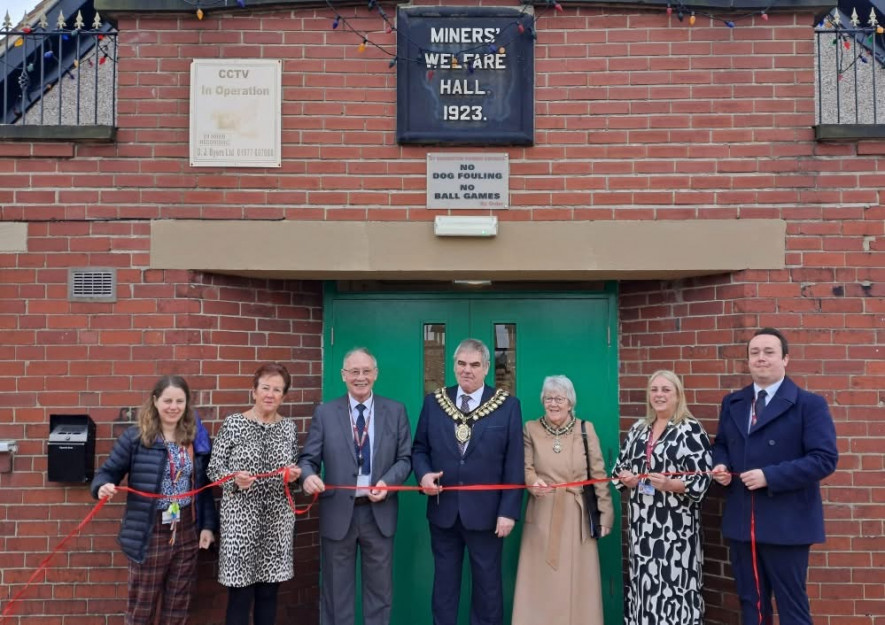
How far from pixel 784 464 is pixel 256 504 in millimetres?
2925

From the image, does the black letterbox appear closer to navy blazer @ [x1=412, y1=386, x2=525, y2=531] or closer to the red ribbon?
the red ribbon

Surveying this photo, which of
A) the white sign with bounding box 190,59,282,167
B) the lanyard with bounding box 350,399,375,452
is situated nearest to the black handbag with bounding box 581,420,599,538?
the lanyard with bounding box 350,399,375,452

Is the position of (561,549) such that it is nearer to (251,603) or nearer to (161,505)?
(251,603)

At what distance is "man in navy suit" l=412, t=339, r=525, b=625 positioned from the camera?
4.95 metres

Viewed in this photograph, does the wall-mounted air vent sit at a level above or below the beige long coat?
above

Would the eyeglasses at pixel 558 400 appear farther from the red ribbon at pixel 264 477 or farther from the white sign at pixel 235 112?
the white sign at pixel 235 112

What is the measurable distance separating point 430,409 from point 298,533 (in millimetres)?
1496

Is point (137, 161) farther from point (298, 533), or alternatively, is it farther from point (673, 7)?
point (673, 7)

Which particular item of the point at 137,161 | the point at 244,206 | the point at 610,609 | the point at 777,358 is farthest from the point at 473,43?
the point at 610,609

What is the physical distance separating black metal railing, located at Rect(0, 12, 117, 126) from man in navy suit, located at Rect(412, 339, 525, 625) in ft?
9.85

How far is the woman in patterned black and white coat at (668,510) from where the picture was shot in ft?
15.7

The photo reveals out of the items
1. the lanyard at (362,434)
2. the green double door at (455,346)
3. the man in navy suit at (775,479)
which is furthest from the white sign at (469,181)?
the man in navy suit at (775,479)

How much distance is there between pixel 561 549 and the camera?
509cm

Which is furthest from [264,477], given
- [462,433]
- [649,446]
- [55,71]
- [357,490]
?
[55,71]
